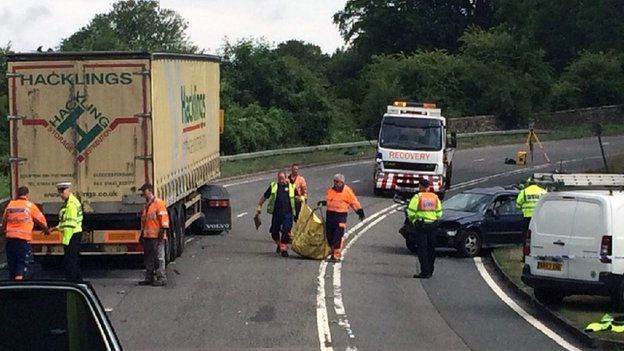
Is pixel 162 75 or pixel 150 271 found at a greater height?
pixel 162 75

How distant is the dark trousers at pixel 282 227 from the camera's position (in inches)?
976

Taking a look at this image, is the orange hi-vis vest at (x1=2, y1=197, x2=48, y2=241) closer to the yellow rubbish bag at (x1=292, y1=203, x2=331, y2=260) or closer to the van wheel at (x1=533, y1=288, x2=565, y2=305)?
the yellow rubbish bag at (x1=292, y1=203, x2=331, y2=260)

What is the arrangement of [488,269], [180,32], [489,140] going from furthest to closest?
[180,32] → [489,140] → [488,269]

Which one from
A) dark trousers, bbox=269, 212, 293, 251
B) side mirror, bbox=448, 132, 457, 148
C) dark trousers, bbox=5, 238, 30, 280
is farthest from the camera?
side mirror, bbox=448, 132, 457, 148

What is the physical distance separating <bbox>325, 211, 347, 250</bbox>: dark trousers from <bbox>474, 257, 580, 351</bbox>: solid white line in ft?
9.18

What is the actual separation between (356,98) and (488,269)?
184 feet

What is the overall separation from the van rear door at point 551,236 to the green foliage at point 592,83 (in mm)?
55495

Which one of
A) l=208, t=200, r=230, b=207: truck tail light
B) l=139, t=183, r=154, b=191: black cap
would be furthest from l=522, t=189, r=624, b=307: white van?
l=208, t=200, r=230, b=207: truck tail light

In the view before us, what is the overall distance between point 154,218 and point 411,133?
64.9ft

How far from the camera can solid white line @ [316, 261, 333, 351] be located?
598 inches

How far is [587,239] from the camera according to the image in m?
17.8

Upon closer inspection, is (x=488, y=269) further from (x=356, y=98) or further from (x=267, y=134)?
(x=356, y=98)

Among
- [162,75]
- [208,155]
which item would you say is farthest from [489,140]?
[162,75]

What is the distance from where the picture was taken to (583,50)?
79.6 m
